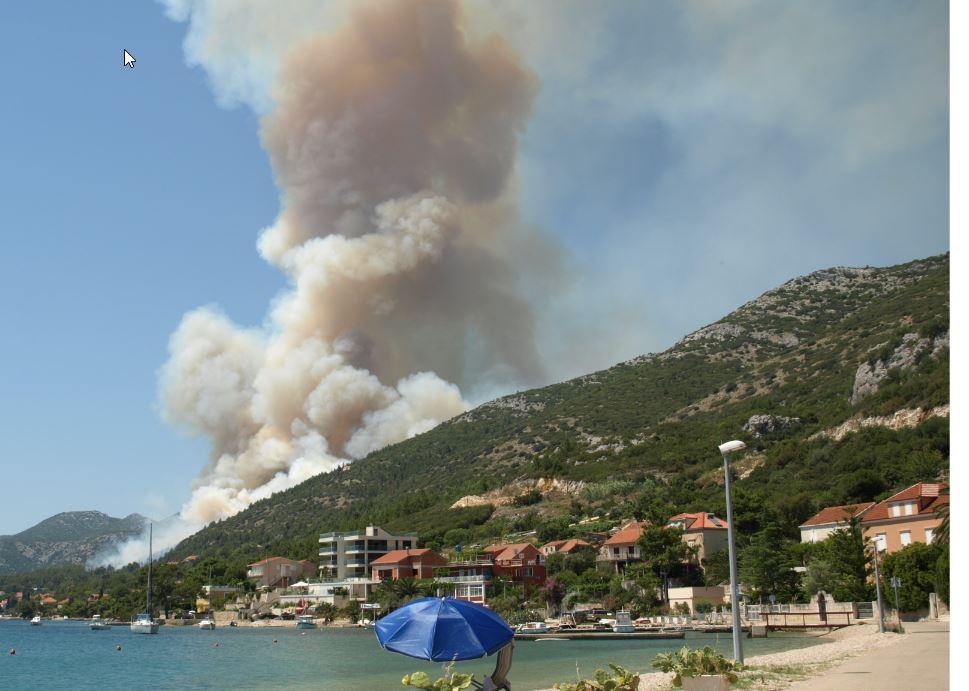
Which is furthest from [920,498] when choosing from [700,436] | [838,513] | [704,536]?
[700,436]

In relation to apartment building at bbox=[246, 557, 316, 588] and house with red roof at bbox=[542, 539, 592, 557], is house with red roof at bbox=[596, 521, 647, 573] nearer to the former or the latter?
house with red roof at bbox=[542, 539, 592, 557]

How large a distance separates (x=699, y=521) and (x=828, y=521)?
9.92 m

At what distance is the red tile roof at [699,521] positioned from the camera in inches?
2285

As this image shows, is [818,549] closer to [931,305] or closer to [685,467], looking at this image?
[685,467]

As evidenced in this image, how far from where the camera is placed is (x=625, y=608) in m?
56.4

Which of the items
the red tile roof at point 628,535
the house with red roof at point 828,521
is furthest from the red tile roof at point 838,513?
the red tile roof at point 628,535

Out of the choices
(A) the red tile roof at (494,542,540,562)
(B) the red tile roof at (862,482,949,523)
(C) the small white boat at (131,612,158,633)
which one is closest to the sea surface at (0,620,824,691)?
(B) the red tile roof at (862,482,949,523)

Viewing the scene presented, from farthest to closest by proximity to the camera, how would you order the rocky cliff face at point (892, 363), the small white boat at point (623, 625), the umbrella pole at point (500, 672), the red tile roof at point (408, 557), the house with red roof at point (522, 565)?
1. the red tile roof at point (408, 557)
2. the rocky cliff face at point (892, 363)
3. the house with red roof at point (522, 565)
4. the small white boat at point (623, 625)
5. the umbrella pole at point (500, 672)

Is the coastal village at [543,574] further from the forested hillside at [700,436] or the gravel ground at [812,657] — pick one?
the gravel ground at [812,657]

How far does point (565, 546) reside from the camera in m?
67.2

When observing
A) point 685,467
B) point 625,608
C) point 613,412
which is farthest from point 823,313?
point 625,608

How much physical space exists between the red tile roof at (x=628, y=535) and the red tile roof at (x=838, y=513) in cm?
1355

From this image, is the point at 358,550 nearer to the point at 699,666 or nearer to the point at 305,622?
the point at 305,622

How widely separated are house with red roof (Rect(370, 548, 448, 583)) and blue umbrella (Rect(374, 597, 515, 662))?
6518cm
